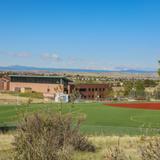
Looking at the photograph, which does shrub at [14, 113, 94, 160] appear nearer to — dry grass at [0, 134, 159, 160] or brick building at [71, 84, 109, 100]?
dry grass at [0, 134, 159, 160]

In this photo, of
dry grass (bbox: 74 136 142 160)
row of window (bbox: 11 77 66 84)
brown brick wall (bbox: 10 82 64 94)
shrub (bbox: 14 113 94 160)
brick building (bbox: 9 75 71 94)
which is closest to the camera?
shrub (bbox: 14 113 94 160)

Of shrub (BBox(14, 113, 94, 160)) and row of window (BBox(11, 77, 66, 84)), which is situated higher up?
shrub (BBox(14, 113, 94, 160))

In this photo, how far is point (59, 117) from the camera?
15.6 meters

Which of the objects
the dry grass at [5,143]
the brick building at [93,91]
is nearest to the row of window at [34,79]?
the brick building at [93,91]

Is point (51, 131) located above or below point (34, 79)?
above

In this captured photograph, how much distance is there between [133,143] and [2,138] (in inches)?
227

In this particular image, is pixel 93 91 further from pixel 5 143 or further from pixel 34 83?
pixel 5 143

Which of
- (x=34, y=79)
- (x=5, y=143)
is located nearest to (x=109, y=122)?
(x=5, y=143)

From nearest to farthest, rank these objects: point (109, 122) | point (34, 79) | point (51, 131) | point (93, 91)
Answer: point (51, 131)
point (109, 122)
point (93, 91)
point (34, 79)

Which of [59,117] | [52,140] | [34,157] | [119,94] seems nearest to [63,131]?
[59,117]

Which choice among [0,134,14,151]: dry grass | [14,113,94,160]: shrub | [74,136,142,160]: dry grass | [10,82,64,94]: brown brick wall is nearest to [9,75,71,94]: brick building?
[10,82,64,94]: brown brick wall

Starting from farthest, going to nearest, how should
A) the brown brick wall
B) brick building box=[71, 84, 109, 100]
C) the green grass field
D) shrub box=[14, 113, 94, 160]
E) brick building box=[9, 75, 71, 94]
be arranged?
1. brick building box=[9, 75, 71, 94]
2. the brown brick wall
3. brick building box=[71, 84, 109, 100]
4. the green grass field
5. shrub box=[14, 113, 94, 160]

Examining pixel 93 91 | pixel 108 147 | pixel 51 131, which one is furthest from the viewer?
pixel 93 91

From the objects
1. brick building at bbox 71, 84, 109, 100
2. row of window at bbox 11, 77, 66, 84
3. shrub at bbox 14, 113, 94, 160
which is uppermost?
shrub at bbox 14, 113, 94, 160
